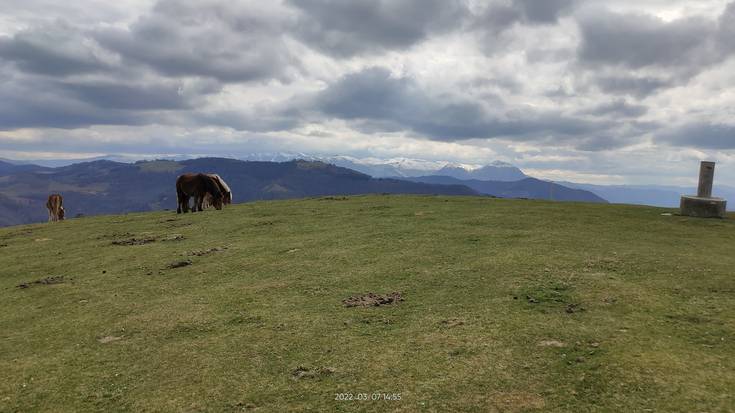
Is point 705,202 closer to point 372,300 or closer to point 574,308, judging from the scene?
point 574,308

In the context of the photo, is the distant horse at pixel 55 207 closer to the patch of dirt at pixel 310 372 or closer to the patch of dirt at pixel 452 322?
the patch of dirt at pixel 310 372

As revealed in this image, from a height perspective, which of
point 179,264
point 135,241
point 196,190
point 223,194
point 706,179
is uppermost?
point 706,179

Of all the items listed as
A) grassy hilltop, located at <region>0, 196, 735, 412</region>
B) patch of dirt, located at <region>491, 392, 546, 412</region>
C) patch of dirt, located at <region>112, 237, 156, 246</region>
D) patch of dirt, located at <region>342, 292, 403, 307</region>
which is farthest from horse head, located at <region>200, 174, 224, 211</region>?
patch of dirt, located at <region>491, 392, 546, 412</region>

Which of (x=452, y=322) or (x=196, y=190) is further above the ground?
(x=196, y=190)

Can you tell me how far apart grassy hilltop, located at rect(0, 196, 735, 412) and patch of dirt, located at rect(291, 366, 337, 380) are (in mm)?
39

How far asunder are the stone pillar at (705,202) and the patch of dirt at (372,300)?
21.6 m

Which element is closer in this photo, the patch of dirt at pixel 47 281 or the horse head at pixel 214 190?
the patch of dirt at pixel 47 281

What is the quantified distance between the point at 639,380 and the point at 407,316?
5071 millimetres

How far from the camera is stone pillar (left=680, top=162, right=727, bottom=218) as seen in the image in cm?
2461

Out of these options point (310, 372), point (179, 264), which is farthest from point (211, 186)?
point (310, 372)

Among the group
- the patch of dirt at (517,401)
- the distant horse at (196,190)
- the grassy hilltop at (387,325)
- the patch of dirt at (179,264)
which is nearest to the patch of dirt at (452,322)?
the grassy hilltop at (387,325)

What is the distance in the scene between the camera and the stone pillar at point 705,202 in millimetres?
24609
